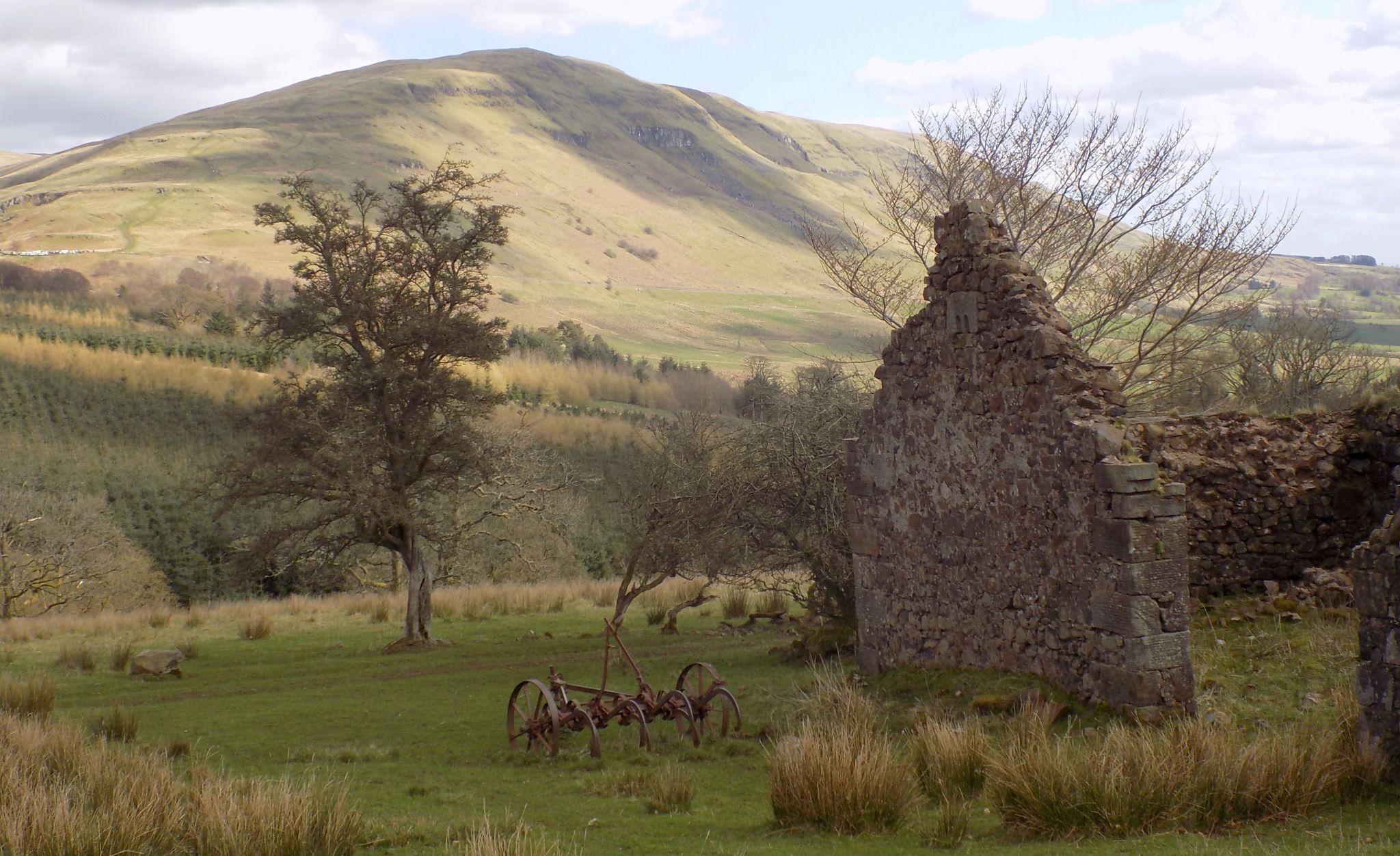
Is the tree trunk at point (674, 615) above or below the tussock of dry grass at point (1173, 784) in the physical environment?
below

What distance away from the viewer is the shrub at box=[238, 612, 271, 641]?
873 inches

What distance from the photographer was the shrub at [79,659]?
1823 cm

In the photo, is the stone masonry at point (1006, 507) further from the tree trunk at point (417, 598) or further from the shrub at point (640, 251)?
the shrub at point (640, 251)

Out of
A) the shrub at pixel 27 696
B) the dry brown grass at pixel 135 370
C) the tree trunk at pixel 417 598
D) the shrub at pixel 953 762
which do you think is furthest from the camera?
the dry brown grass at pixel 135 370

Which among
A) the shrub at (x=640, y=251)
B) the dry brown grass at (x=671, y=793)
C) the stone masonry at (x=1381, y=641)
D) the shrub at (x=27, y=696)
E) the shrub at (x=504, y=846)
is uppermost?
the shrub at (x=640, y=251)

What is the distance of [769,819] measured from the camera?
797 cm

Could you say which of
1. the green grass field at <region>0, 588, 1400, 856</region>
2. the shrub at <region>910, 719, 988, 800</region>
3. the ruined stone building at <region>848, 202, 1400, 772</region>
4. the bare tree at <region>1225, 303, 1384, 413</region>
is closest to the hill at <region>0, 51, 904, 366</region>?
the bare tree at <region>1225, 303, 1384, 413</region>

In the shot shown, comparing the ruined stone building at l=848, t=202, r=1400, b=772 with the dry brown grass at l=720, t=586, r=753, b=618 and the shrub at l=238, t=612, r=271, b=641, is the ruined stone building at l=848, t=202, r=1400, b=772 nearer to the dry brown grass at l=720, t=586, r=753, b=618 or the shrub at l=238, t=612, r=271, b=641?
the dry brown grass at l=720, t=586, r=753, b=618

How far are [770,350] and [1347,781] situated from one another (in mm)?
107537

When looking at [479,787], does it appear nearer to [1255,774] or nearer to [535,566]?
[1255,774]

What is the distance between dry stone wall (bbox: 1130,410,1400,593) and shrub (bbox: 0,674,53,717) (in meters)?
13.2

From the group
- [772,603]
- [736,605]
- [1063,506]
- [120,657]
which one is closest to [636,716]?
[1063,506]

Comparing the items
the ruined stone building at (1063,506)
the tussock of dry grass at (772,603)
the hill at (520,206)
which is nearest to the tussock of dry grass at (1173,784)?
the ruined stone building at (1063,506)

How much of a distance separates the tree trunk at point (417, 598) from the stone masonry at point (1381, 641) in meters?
15.7
